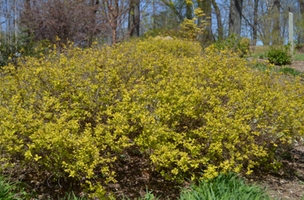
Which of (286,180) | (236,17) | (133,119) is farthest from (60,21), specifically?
(286,180)

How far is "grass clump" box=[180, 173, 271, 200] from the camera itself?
274 centimetres

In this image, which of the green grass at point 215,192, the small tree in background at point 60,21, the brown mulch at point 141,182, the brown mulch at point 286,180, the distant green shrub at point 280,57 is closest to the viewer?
the green grass at point 215,192

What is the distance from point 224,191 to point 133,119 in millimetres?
1405

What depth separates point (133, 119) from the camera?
3.04 metres

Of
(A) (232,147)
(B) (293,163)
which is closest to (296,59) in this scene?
(B) (293,163)

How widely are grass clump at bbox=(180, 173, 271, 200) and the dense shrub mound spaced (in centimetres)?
19

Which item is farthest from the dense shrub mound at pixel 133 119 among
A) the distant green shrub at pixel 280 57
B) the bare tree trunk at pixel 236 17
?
the bare tree trunk at pixel 236 17

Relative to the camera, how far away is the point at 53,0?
9.81 m

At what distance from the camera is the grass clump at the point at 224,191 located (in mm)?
2735

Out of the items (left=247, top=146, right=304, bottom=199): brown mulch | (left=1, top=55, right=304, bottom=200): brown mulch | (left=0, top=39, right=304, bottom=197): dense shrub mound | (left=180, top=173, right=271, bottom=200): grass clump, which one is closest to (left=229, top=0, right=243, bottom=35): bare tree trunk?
(left=0, top=39, right=304, bottom=197): dense shrub mound

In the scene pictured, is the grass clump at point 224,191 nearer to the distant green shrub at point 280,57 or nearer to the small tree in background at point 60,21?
the small tree in background at point 60,21

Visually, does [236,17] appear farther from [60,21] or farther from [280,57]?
[60,21]

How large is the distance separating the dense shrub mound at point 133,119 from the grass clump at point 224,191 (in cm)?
19

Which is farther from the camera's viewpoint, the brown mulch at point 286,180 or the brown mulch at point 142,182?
the brown mulch at point 286,180
